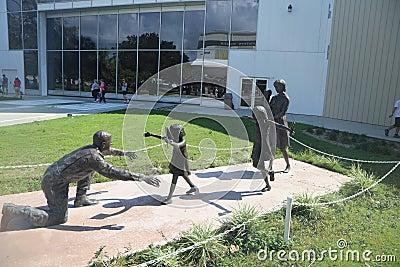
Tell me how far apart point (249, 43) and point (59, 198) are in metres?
18.1

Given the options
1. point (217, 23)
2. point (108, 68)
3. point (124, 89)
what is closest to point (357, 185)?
point (217, 23)

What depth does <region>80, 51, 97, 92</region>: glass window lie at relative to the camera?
86.0 ft

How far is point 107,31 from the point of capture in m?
25.5

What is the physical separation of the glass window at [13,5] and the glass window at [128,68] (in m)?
11.6

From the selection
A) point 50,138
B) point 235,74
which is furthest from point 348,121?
point 50,138

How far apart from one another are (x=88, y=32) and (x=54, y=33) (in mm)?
4078

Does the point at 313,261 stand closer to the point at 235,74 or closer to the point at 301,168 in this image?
the point at 301,168

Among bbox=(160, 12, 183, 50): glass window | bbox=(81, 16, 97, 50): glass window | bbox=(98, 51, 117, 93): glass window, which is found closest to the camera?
bbox=(160, 12, 183, 50): glass window

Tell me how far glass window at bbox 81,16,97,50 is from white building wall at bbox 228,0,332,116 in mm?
13651

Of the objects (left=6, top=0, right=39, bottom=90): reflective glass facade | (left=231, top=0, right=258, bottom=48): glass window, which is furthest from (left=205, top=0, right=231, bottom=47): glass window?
(left=6, top=0, right=39, bottom=90): reflective glass facade

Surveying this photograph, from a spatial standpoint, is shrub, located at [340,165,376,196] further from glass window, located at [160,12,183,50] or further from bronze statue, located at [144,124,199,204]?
glass window, located at [160,12,183,50]

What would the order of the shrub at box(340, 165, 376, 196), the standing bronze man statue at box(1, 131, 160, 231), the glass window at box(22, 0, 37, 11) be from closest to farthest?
the standing bronze man statue at box(1, 131, 160, 231)
the shrub at box(340, 165, 376, 196)
the glass window at box(22, 0, 37, 11)

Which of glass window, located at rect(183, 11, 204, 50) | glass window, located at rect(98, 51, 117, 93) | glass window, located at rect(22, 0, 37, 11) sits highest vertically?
glass window, located at rect(22, 0, 37, 11)

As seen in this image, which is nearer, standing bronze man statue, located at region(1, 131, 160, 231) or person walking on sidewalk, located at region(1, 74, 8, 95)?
standing bronze man statue, located at region(1, 131, 160, 231)
